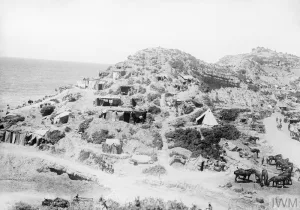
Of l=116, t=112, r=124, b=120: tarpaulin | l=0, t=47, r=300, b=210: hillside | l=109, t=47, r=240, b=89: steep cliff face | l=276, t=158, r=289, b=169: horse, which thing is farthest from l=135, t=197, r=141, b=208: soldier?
l=109, t=47, r=240, b=89: steep cliff face

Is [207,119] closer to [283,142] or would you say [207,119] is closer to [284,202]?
[283,142]

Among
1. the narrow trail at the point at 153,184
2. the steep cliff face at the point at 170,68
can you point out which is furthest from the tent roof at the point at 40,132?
the steep cliff face at the point at 170,68

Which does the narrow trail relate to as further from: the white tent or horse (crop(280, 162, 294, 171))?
the white tent

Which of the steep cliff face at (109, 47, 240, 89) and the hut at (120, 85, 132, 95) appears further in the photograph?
the steep cliff face at (109, 47, 240, 89)

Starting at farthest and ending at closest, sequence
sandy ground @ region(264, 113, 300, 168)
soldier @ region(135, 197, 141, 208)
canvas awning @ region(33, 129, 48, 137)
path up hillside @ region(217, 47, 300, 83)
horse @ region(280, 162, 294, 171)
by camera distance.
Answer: path up hillside @ region(217, 47, 300, 83)
canvas awning @ region(33, 129, 48, 137)
sandy ground @ region(264, 113, 300, 168)
horse @ region(280, 162, 294, 171)
soldier @ region(135, 197, 141, 208)

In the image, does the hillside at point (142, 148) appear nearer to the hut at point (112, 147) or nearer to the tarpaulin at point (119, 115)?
the hut at point (112, 147)

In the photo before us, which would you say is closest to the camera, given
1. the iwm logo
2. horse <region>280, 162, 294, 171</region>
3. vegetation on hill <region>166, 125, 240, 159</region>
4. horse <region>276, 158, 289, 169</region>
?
the iwm logo

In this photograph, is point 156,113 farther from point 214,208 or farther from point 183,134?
point 214,208
